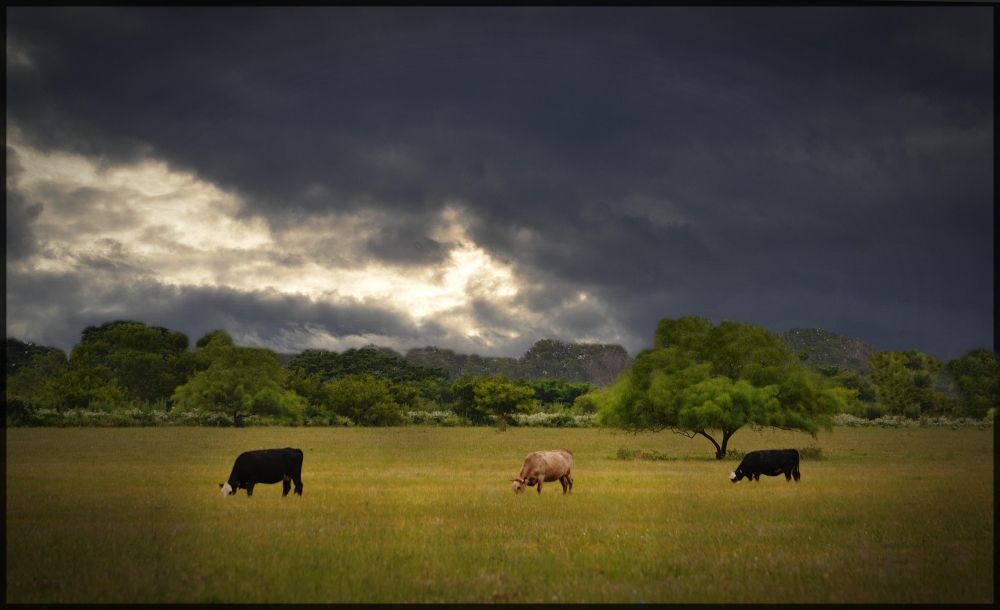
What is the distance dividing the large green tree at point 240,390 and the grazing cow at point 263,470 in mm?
63954

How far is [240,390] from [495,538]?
74.4 meters

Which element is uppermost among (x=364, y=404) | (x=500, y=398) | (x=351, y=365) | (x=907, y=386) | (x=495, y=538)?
(x=351, y=365)

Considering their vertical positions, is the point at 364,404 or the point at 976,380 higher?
the point at 976,380

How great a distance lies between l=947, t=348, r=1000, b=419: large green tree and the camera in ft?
299

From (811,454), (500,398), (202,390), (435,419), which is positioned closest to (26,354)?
(202,390)

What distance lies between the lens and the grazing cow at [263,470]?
846 inches

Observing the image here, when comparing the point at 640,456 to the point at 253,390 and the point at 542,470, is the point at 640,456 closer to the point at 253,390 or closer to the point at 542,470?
the point at 542,470

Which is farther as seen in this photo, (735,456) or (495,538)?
(735,456)

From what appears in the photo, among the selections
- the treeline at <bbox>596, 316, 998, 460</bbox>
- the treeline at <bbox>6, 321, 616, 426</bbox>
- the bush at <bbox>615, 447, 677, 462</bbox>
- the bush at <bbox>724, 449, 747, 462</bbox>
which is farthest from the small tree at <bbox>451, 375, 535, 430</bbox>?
the treeline at <bbox>596, 316, 998, 460</bbox>

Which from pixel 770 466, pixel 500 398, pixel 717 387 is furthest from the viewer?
pixel 500 398

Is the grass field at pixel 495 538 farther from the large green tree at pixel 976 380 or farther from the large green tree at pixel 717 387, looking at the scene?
the large green tree at pixel 976 380

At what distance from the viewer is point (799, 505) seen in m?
20.8

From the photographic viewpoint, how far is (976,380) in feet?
311

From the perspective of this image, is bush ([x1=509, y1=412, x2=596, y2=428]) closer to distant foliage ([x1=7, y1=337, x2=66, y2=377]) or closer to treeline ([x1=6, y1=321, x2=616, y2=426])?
treeline ([x1=6, y1=321, x2=616, y2=426])
